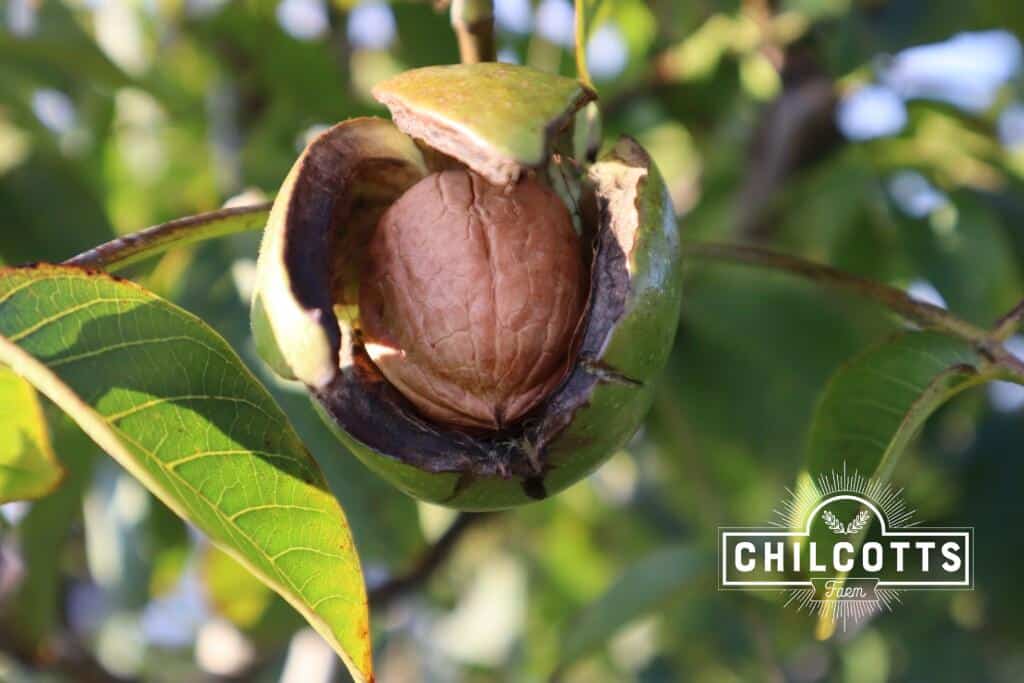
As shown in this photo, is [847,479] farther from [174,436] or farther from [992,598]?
[992,598]

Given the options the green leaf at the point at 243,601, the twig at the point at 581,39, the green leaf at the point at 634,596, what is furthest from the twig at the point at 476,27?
the green leaf at the point at 243,601

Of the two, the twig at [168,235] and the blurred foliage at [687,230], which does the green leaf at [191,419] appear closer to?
the twig at [168,235]

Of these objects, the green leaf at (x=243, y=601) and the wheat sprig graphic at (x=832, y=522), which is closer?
the wheat sprig graphic at (x=832, y=522)

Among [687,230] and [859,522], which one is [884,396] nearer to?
[859,522]

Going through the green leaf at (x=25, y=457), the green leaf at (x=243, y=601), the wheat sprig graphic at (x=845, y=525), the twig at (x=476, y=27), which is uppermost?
the twig at (x=476, y=27)

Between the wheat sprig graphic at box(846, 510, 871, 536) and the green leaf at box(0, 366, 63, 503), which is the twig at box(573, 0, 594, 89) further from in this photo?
the green leaf at box(0, 366, 63, 503)

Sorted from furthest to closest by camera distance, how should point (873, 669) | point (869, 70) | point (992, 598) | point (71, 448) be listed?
point (873, 669) < point (992, 598) < point (869, 70) < point (71, 448)

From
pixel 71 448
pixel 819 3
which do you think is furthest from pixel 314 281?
pixel 819 3
